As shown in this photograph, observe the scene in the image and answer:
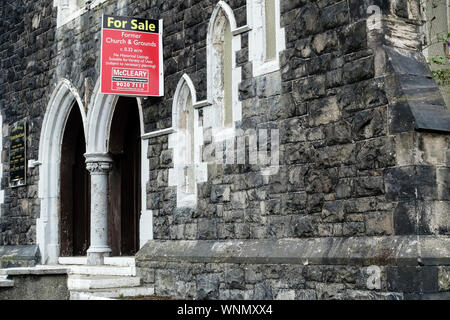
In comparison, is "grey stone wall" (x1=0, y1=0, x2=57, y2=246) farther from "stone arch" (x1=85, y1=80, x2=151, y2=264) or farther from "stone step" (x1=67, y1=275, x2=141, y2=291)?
"stone step" (x1=67, y1=275, x2=141, y2=291)

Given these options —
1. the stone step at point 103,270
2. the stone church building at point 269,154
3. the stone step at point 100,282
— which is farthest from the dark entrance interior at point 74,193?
the stone step at point 100,282

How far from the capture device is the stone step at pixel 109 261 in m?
11.3

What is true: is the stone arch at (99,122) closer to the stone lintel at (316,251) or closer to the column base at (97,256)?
the column base at (97,256)

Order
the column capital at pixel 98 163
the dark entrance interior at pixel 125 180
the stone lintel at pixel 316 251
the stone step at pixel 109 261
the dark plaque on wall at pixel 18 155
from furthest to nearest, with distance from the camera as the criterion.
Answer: the dark plaque on wall at pixel 18 155
the dark entrance interior at pixel 125 180
the column capital at pixel 98 163
the stone step at pixel 109 261
the stone lintel at pixel 316 251

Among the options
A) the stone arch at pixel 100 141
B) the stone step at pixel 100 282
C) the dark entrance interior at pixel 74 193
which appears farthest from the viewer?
the dark entrance interior at pixel 74 193

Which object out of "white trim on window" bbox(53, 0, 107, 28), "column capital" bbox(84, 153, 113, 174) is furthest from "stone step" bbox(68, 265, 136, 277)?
"white trim on window" bbox(53, 0, 107, 28)

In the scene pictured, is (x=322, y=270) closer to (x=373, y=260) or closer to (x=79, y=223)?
(x=373, y=260)

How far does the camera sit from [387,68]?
24.3 ft

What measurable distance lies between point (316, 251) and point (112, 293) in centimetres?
308

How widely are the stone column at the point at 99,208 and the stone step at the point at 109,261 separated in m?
0.25

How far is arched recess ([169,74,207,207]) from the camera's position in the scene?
34.0 ft

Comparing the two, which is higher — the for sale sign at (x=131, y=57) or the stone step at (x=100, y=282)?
the for sale sign at (x=131, y=57)
